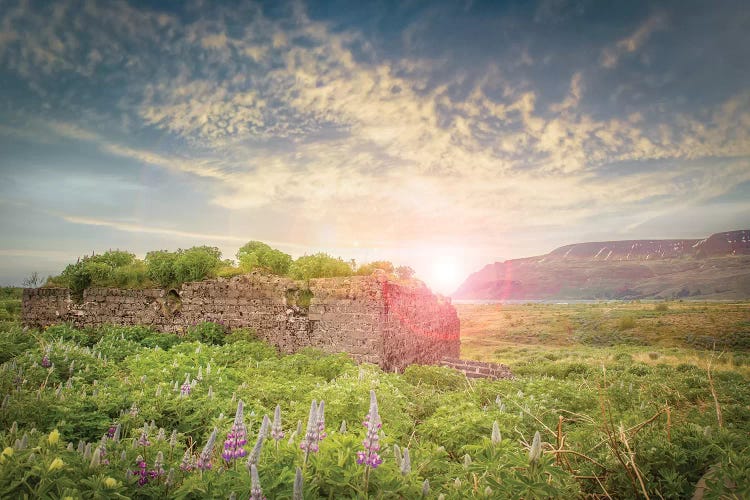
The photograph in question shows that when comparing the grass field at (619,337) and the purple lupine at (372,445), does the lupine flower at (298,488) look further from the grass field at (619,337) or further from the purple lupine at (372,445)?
the grass field at (619,337)

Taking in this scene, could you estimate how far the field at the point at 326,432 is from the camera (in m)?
2.20

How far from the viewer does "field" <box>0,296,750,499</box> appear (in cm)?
220

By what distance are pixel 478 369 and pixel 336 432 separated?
12175 mm

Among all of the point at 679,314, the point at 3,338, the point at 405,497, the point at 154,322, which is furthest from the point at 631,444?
the point at 679,314

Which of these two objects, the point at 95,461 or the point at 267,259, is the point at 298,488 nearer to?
the point at 95,461

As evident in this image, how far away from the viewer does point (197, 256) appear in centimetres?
1279

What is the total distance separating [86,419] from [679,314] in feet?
169

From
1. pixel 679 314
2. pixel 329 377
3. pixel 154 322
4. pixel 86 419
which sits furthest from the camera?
pixel 679 314

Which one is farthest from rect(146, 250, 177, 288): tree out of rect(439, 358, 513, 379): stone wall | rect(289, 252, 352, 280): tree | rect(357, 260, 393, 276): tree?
rect(439, 358, 513, 379): stone wall

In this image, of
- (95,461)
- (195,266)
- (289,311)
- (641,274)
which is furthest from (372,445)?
(641,274)

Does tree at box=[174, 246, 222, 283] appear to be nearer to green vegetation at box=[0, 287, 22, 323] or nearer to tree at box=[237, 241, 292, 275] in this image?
tree at box=[237, 241, 292, 275]

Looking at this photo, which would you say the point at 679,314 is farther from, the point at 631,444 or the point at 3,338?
the point at 3,338

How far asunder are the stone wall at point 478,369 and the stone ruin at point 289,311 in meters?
0.07

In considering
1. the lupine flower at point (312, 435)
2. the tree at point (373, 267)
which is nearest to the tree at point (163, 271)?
the tree at point (373, 267)
